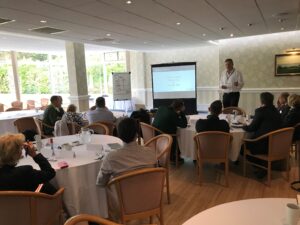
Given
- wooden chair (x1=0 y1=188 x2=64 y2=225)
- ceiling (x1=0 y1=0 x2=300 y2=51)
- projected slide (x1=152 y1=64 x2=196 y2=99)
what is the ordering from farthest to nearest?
projected slide (x1=152 y1=64 x2=196 y2=99) < ceiling (x1=0 y1=0 x2=300 y2=51) < wooden chair (x1=0 y1=188 x2=64 y2=225)

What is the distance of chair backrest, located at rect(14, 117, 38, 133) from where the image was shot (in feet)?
17.6

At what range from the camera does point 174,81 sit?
1010 centimetres

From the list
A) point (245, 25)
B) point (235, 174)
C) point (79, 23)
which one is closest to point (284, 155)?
point (235, 174)

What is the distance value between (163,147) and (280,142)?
1703 mm

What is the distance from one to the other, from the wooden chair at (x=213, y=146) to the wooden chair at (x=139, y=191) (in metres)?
1.58

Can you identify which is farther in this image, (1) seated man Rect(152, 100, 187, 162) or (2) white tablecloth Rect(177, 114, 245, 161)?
(1) seated man Rect(152, 100, 187, 162)

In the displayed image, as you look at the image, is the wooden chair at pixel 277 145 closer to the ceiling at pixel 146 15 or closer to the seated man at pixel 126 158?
the seated man at pixel 126 158

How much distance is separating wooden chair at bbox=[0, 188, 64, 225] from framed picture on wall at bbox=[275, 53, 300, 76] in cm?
803

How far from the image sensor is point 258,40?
8320 millimetres

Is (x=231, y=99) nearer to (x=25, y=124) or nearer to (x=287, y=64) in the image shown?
(x=287, y=64)

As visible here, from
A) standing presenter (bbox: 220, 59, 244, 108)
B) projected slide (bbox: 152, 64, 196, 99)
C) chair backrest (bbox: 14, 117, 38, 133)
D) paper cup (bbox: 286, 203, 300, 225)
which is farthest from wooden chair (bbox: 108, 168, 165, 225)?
projected slide (bbox: 152, 64, 196, 99)

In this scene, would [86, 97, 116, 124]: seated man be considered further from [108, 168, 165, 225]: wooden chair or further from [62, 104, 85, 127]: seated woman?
[108, 168, 165, 225]: wooden chair

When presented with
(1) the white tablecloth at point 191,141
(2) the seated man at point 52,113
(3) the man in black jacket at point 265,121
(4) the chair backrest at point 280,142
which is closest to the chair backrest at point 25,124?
(2) the seated man at point 52,113

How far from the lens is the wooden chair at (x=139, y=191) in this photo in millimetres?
2006
